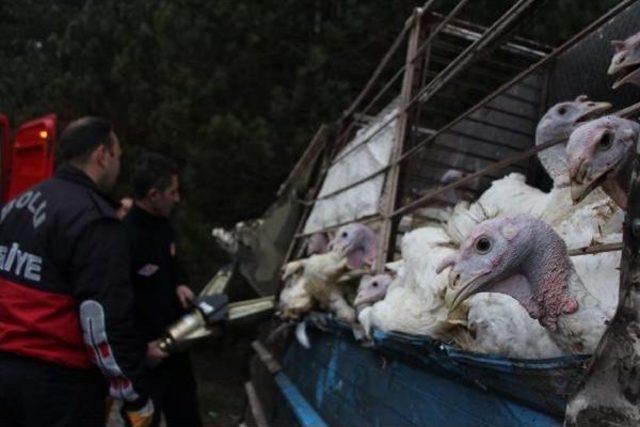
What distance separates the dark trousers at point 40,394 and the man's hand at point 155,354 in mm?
911

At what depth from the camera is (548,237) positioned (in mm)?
1687

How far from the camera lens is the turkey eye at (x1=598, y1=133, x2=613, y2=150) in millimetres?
1744

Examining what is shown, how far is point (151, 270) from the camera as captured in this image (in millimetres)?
3865

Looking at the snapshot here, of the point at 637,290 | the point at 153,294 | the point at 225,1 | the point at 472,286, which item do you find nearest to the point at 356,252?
the point at 153,294

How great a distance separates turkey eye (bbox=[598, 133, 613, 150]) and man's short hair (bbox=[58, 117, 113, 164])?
196cm

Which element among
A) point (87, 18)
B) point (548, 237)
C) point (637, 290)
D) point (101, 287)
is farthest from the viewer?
point (87, 18)

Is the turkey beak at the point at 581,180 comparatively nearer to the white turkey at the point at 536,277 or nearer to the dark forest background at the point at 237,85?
the white turkey at the point at 536,277

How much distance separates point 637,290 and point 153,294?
3.16 metres

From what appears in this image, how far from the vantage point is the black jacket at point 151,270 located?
3.84 m

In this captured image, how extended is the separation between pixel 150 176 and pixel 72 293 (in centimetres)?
136

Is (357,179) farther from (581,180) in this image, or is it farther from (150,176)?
(581,180)

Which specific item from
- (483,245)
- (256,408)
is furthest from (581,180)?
(256,408)

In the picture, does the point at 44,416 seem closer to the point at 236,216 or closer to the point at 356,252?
the point at 356,252

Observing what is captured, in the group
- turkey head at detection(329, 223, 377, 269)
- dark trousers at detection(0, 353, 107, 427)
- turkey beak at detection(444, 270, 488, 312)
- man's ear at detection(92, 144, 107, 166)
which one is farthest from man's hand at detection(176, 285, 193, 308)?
turkey beak at detection(444, 270, 488, 312)
